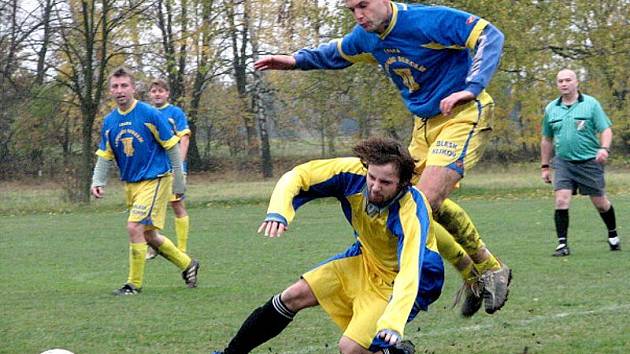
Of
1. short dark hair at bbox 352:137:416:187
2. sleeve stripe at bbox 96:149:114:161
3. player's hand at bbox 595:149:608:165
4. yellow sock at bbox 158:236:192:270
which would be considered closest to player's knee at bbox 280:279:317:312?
short dark hair at bbox 352:137:416:187

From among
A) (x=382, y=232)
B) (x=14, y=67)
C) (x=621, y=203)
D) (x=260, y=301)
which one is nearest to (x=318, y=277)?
(x=382, y=232)

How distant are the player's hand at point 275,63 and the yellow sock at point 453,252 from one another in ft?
4.25

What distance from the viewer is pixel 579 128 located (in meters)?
10.0

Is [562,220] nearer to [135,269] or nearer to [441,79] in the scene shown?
[135,269]

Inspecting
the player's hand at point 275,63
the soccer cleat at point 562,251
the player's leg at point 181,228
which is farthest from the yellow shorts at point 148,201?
the soccer cleat at point 562,251

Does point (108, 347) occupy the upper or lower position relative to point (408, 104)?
lower

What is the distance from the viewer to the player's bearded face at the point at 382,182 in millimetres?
4328

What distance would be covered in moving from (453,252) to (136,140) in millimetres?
3650

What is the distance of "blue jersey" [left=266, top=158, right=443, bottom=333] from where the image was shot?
13.5 ft

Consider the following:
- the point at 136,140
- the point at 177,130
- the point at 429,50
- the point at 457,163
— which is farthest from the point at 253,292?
the point at 177,130

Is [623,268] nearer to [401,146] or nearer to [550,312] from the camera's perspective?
[550,312]

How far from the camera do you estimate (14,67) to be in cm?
2814

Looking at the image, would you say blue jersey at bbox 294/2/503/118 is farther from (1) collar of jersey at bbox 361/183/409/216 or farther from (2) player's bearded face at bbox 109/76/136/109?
(2) player's bearded face at bbox 109/76/136/109

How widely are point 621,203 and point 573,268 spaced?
952 centimetres
